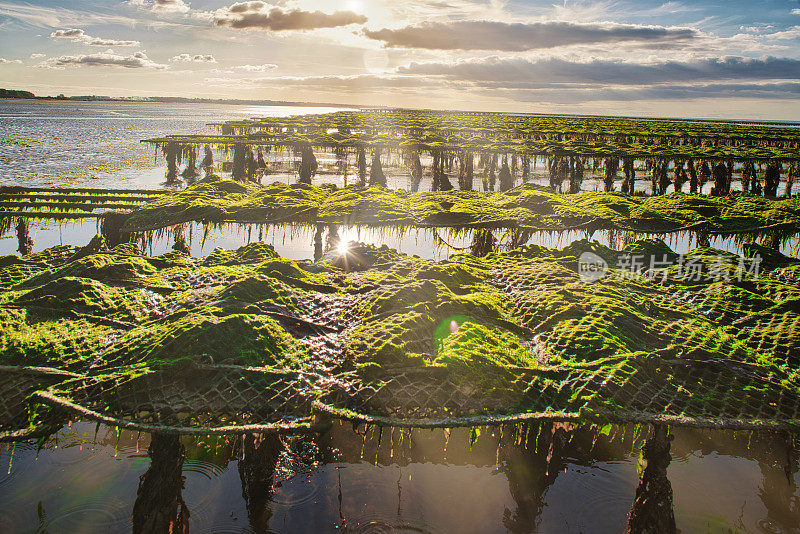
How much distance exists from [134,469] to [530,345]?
7.08 meters

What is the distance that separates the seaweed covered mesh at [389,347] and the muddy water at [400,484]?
165 centimetres

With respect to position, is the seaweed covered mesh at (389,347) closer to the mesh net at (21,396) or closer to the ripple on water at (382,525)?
the mesh net at (21,396)

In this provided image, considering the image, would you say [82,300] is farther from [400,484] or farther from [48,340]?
[400,484]

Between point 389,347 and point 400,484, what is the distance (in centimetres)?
354

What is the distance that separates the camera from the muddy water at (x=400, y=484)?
287 inches

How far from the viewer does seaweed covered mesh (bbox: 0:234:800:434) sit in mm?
5191

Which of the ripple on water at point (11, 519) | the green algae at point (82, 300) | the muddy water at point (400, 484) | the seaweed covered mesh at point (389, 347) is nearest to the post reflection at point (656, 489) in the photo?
the muddy water at point (400, 484)

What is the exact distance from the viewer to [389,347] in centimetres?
598

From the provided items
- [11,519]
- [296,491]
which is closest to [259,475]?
[296,491]

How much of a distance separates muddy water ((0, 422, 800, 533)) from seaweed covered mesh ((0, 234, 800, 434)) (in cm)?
165

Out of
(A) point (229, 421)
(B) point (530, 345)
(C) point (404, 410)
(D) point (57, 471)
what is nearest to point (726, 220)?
(B) point (530, 345)

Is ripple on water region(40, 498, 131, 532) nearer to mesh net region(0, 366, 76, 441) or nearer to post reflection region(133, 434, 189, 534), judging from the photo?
post reflection region(133, 434, 189, 534)

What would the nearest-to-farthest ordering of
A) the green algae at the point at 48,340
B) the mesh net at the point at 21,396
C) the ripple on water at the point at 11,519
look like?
1. the mesh net at the point at 21,396
2. the green algae at the point at 48,340
3. the ripple on water at the point at 11,519

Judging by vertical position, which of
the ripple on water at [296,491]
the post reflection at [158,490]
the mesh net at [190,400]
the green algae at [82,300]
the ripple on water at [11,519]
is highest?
the green algae at [82,300]
